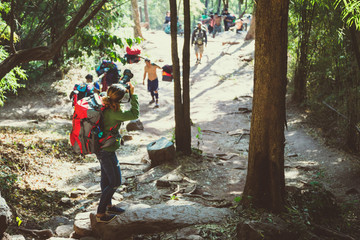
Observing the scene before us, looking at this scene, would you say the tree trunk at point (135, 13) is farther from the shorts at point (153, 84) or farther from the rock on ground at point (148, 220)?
the rock on ground at point (148, 220)

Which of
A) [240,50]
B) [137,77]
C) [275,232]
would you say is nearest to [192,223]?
[275,232]

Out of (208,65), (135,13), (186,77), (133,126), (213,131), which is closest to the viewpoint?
(186,77)

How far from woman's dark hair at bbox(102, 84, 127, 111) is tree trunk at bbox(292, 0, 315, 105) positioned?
749cm

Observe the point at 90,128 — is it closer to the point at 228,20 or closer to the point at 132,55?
the point at 132,55

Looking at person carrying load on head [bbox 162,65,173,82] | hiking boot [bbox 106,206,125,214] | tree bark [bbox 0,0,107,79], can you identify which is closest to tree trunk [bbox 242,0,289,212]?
hiking boot [bbox 106,206,125,214]

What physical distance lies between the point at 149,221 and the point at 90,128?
136 cm

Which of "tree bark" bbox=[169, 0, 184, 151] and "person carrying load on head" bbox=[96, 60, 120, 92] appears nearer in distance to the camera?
"tree bark" bbox=[169, 0, 184, 151]

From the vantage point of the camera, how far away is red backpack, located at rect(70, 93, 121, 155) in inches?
152

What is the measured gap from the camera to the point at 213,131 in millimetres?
10797

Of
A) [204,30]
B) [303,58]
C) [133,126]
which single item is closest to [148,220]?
[133,126]

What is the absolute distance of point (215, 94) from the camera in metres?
14.8

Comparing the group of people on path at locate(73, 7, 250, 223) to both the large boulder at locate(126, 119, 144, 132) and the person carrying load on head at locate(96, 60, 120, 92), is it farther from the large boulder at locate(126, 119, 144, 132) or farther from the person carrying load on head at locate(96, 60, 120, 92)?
the person carrying load on head at locate(96, 60, 120, 92)

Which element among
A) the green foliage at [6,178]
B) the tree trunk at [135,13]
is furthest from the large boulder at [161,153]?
the tree trunk at [135,13]

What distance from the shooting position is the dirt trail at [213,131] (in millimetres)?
6586
